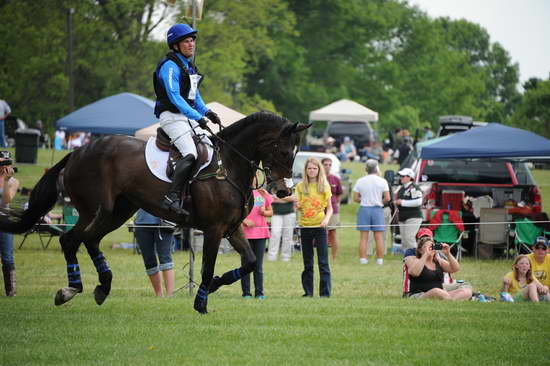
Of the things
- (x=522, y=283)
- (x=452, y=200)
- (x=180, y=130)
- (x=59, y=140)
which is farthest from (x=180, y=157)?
(x=59, y=140)

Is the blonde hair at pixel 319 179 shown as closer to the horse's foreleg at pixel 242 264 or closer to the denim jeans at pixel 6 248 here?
the horse's foreleg at pixel 242 264

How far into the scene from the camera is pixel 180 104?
1020 centimetres

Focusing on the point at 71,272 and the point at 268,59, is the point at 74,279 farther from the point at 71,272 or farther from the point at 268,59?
the point at 268,59

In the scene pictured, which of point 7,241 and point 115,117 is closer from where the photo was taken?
point 7,241

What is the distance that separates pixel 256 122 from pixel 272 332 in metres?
2.60

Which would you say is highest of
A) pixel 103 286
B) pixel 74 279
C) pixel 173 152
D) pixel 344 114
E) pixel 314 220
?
pixel 344 114

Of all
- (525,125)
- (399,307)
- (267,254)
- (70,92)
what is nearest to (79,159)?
(399,307)

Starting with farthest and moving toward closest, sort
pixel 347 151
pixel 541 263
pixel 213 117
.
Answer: pixel 347 151 < pixel 541 263 < pixel 213 117

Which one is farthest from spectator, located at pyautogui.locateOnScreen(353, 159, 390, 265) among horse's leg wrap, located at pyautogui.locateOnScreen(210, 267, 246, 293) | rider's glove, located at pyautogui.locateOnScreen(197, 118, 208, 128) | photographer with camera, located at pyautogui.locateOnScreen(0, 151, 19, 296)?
rider's glove, located at pyautogui.locateOnScreen(197, 118, 208, 128)

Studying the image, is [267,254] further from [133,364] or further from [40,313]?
[133,364]

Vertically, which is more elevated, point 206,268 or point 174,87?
point 174,87

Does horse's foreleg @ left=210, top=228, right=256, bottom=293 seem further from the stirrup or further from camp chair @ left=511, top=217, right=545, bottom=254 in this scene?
camp chair @ left=511, top=217, right=545, bottom=254

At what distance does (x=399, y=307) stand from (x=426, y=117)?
6428 centimetres

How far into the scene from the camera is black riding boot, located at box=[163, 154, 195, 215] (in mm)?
10234
